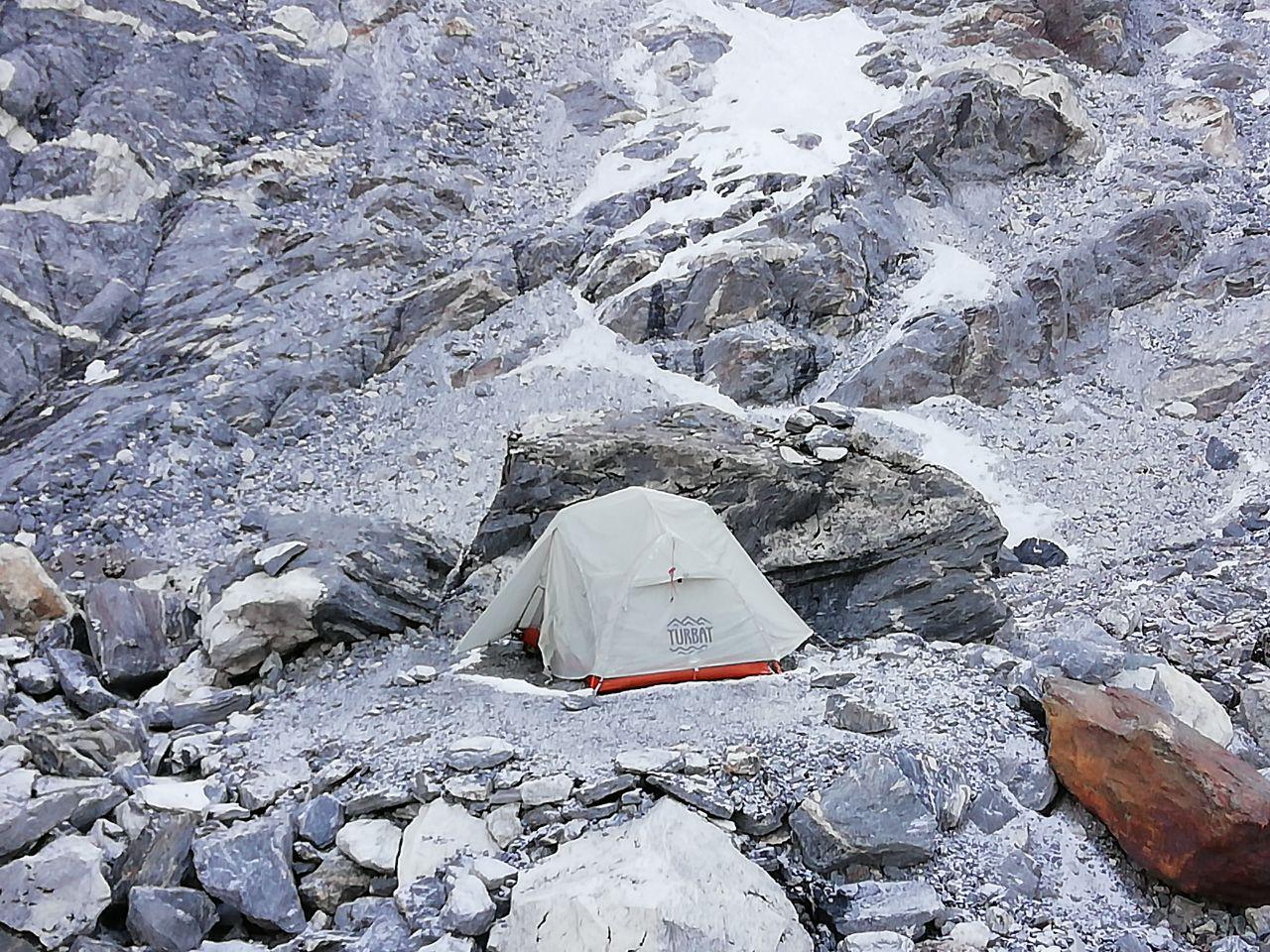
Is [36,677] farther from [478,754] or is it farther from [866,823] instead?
[866,823]

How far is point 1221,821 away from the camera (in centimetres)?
507

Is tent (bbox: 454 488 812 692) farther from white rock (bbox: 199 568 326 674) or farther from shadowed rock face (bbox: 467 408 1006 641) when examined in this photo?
white rock (bbox: 199 568 326 674)

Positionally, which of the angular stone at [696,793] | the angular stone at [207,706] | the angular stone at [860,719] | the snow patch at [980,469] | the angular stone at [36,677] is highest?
the angular stone at [696,793]

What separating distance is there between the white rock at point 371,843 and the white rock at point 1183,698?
5.72 m

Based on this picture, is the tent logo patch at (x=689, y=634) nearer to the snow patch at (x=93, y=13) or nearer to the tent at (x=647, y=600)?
the tent at (x=647, y=600)

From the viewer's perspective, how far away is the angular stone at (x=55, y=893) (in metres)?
4.97

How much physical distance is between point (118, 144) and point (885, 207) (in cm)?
1550

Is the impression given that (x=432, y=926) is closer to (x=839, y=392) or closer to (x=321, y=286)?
(x=839, y=392)

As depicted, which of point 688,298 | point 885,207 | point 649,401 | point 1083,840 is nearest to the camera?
point 1083,840

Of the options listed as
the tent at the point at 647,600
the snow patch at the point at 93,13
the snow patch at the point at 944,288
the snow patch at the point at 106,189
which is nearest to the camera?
the tent at the point at 647,600

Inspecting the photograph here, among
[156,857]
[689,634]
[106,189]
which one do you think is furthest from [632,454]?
[106,189]

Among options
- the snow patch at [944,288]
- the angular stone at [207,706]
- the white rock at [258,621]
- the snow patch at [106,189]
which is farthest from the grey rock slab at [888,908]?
the snow patch at [106,189]

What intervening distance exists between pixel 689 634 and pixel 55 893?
5120mm

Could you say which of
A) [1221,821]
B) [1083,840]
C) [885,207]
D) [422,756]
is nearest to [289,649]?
[422,756]
